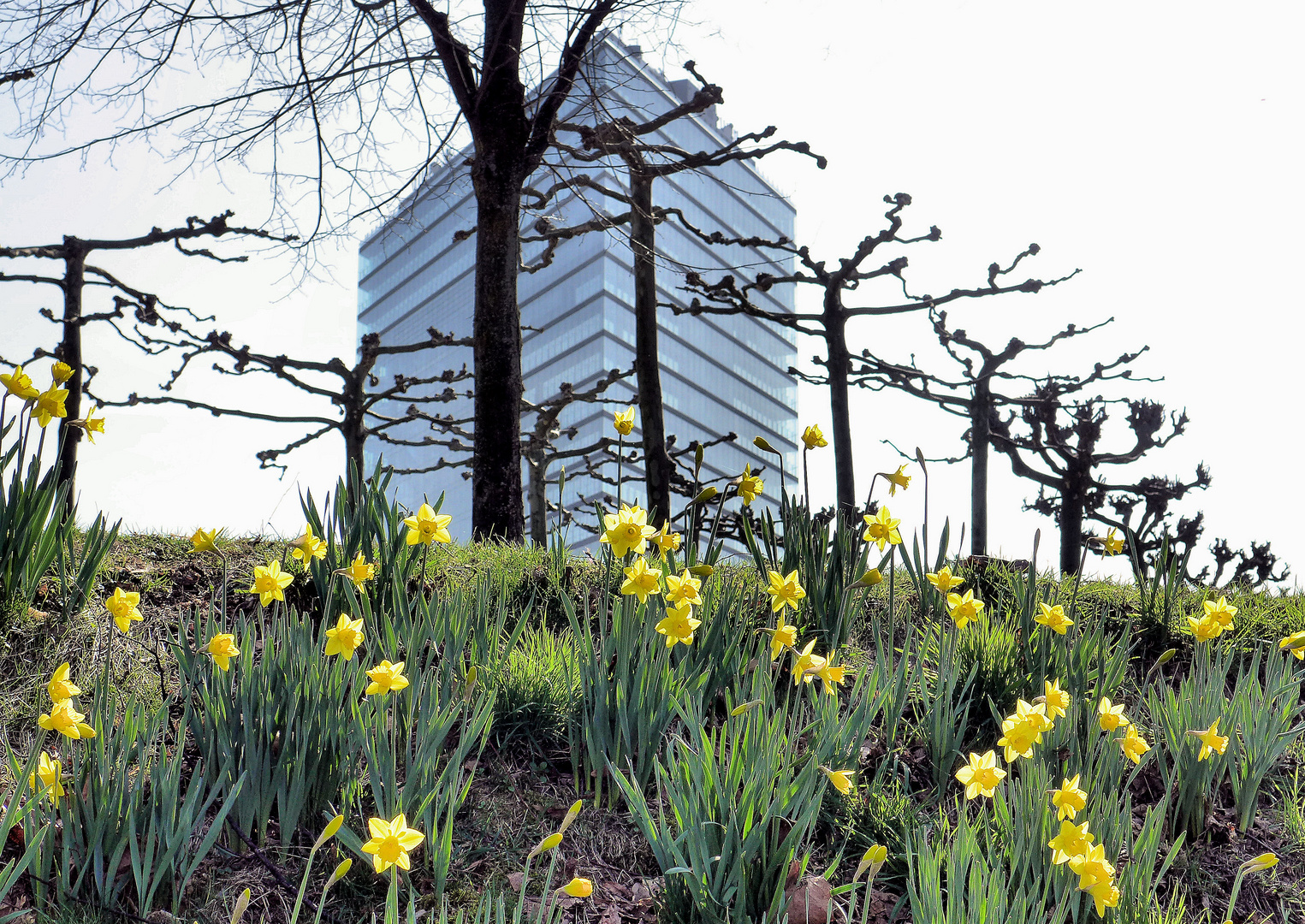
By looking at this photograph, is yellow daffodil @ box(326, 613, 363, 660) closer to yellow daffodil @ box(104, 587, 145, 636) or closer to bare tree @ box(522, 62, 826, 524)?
yellow daffodil @ box(104, 587, 145, 636)

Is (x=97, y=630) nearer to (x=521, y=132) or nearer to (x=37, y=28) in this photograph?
(x=521, y=132)

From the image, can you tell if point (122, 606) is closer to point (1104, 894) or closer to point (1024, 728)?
point (1024, 728)

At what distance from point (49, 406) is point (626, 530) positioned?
180cm

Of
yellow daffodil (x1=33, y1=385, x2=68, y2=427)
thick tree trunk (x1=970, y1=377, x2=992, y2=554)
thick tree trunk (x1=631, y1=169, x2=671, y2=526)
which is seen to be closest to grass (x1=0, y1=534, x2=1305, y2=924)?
yellow daffodil (x1=33, y1=385, x2=68, y2=427)

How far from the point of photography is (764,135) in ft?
20.7

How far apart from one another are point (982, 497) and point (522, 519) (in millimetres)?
5882

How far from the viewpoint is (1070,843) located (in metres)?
Answer: 1.72

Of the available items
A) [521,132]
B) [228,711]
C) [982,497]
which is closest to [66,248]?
[521,132]

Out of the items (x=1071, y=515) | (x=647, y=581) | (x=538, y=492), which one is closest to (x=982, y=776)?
(x=647, y=581)

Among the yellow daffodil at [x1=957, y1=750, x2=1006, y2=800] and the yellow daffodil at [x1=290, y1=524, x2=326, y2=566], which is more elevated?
the yellow daffodil at [x1=290, y1=524, x2=326, y2=566]

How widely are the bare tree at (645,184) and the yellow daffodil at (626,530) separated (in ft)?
8.44

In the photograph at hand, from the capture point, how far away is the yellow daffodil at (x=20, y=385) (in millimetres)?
2732

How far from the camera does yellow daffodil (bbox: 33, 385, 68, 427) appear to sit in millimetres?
2699

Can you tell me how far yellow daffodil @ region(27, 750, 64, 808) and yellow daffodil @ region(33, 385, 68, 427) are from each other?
1218mm
